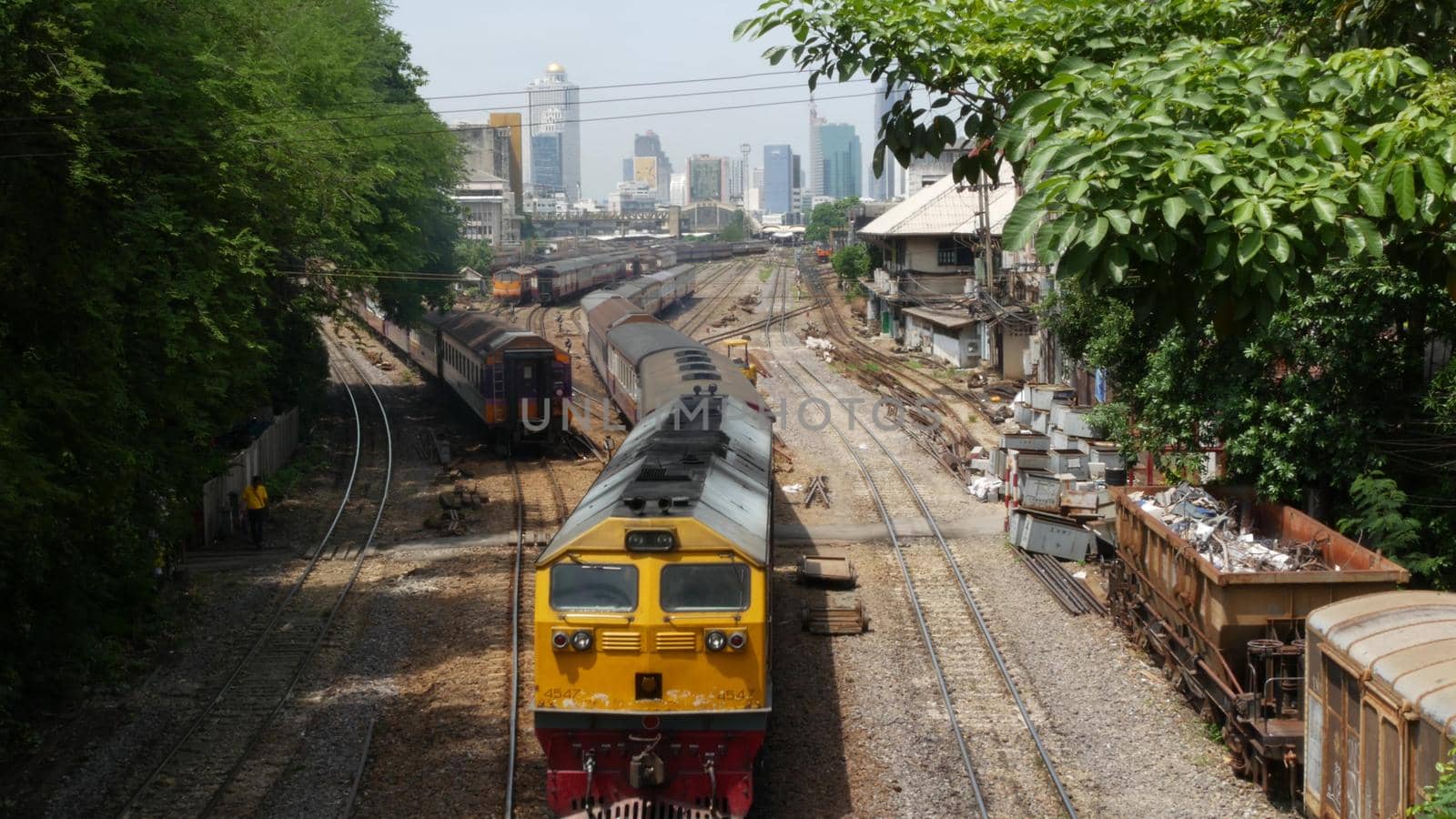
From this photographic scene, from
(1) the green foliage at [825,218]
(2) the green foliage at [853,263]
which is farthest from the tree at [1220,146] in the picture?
(1) the green foliage at [825,218]

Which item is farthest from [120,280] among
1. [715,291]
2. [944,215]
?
[715,291]

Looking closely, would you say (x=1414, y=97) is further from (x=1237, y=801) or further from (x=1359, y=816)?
(x=1237, y=801)

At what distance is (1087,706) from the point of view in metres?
12.2

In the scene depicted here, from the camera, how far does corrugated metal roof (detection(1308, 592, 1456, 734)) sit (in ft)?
23.9

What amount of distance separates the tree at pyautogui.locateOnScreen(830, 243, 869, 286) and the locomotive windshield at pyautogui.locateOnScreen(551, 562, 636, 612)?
48.2 meters

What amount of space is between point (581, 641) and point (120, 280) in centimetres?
595

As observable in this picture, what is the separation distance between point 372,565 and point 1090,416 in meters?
11.2

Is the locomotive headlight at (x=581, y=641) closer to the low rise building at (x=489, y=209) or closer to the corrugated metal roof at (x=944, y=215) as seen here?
the corrugated metal roof at (x=944, y=215)

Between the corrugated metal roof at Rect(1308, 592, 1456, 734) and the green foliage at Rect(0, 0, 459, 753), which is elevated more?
the green foliage at Rect(0, 0, 459, 753)

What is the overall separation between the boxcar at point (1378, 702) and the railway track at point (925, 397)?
46.9 ft

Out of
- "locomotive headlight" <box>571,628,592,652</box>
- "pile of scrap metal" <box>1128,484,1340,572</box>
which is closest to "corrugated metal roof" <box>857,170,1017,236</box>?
"pile of scrap metal" <box>1128,484,1340,572</box>

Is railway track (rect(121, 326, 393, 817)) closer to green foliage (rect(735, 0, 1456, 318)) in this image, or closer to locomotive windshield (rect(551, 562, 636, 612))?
locomotive windshield (rect(551, 562, 636, 612))

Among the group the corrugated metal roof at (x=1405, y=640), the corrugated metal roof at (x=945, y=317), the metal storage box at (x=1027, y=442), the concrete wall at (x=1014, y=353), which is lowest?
the metal storage box at (x=1027, y=442)

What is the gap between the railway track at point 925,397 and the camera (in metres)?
25.0
